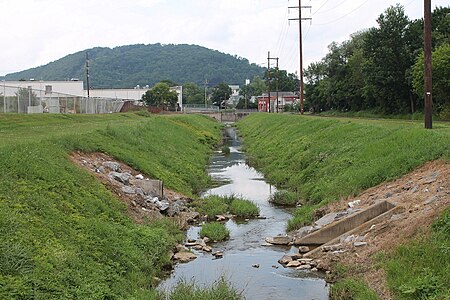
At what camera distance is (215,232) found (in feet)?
56.3

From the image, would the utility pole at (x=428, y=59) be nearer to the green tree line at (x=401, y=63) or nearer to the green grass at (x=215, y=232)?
the green grass at (x=215, y=232)

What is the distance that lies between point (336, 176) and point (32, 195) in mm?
13466

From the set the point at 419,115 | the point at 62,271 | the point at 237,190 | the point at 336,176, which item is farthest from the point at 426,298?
the point at 419,115

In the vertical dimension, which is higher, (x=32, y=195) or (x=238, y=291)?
(x=32, y=195)

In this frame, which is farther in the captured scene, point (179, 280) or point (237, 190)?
point (237, 190)

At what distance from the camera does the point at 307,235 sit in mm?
16234

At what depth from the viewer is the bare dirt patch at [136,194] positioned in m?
18.4

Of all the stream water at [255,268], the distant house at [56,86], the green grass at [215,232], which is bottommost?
the stream water at [255,268]

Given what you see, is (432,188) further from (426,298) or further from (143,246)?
(143,246)

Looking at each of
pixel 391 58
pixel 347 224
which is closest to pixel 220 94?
pixel 391 58

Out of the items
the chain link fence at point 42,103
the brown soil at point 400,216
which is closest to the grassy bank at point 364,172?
the brown soil at point 400,216

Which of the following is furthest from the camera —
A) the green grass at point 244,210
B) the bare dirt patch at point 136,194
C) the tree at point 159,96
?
the tree at point 159,96

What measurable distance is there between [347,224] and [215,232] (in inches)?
168

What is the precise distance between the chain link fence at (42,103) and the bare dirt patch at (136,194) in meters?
19.7
